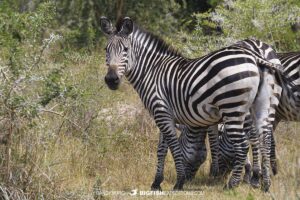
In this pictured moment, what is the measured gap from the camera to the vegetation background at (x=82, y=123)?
7.48 metres

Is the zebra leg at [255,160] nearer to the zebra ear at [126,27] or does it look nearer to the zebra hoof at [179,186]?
the zebra hoof at [179,186]

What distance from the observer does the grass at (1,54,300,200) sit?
7559 millimetres

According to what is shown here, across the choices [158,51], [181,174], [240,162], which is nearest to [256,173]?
[240,162]

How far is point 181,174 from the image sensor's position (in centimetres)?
969

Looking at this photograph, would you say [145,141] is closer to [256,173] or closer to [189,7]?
[256,173]

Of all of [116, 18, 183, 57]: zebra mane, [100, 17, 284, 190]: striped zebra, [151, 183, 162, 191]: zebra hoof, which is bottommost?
[151, 183, 162, 191]: zebra hoof

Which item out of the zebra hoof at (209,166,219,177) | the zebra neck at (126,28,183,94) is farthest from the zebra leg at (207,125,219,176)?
the zebra neck at (126,28,183,94)

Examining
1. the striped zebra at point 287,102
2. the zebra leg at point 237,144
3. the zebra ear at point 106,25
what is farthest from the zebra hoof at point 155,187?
the zebra ear at point 106,25

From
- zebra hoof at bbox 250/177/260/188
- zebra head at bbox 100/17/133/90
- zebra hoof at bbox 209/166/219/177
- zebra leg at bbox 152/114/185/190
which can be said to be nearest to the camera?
zebra hoof at bbox 250/177/260/188

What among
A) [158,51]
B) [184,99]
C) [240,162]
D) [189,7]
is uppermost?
[189,7]

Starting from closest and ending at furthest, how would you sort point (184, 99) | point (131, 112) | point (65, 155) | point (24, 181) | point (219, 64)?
point (24, 181), point (219, 64), point (184, 99), point (65, 155), point (131, 112)

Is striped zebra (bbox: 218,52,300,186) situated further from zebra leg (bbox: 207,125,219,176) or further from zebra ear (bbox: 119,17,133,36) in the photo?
zebra ear (bbox: 119,17,133,36)

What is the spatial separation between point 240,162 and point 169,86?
1510mm

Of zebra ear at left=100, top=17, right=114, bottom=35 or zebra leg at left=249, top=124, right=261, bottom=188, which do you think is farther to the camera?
zebra ear at left=100, top=17, right=114, bottom=35
